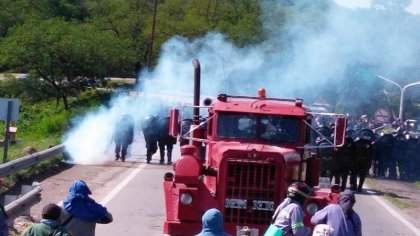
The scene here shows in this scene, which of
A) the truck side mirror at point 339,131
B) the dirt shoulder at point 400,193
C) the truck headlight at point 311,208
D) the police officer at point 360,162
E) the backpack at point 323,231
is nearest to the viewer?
the backpack at point 323,231

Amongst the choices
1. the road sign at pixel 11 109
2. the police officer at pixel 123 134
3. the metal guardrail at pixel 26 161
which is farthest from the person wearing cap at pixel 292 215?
the police officer at pixel 123 134

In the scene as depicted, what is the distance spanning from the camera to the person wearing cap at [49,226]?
851 centimetres

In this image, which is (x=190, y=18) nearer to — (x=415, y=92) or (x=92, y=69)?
(x=92, y=69)

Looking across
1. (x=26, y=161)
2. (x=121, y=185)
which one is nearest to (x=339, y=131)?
(x=26, y=161)

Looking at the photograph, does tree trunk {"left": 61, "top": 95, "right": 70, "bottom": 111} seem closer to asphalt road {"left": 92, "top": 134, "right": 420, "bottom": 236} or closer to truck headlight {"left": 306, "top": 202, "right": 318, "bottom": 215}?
asphalt road {"left": 92, "top": 134, "right": 420, "bottom": 236}

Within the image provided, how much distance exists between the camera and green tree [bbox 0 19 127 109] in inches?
1752

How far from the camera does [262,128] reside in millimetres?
13508

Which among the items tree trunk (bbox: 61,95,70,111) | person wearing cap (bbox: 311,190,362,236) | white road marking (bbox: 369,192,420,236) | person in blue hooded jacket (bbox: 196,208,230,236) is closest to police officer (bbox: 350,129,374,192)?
white road marking (bbox: 369,192,420,236)

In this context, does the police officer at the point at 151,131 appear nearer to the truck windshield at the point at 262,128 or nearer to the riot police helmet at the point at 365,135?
the riot police helmet at the point at 365,135

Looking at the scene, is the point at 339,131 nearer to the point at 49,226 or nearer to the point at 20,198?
the point at 20,198

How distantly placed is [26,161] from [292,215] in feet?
34.8

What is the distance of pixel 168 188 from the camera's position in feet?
41.9

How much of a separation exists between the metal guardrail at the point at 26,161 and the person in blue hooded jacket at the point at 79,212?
693 centimetres

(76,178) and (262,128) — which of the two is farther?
(76,178)
